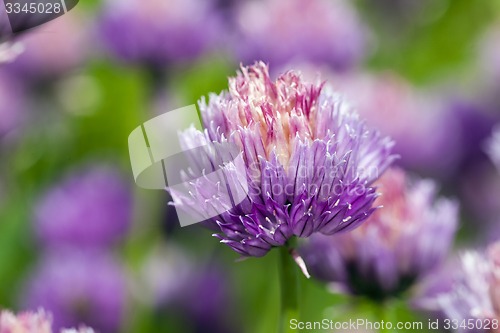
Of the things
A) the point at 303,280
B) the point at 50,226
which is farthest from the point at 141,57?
the point at 303,280

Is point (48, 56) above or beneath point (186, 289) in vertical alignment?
above

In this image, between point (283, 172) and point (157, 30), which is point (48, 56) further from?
point (283, 172)

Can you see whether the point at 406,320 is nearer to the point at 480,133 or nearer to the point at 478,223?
the point at 478,223

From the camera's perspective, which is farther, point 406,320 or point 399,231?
point 406,320

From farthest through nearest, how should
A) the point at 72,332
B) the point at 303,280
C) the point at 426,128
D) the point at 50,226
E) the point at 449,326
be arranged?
the point at 426,128 < the point at 50,226 < the point at 303,280 < the point at 449,326 < the point at 72,332

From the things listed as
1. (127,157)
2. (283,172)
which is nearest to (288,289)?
(283,172)

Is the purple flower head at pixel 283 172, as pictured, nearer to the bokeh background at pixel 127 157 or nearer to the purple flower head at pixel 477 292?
the purple flower head at pixel 477 292

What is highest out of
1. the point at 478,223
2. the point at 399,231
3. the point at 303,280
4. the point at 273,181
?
the point at 273,181
